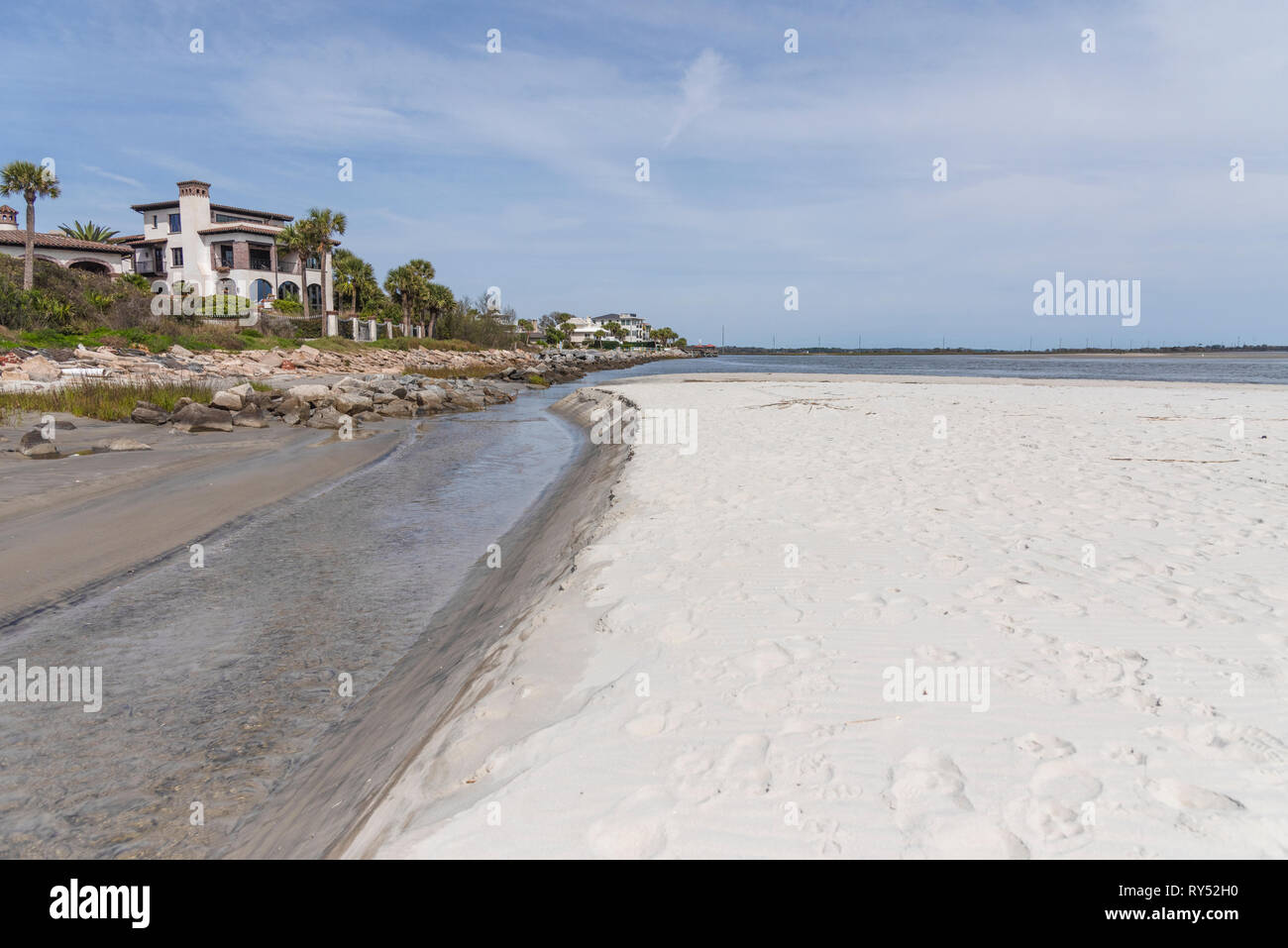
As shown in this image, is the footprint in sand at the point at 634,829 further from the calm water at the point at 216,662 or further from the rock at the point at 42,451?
the rock at the point at 42,451

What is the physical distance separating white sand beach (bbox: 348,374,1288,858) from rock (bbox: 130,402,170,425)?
17497 millimetres

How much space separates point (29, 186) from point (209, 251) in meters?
16.8

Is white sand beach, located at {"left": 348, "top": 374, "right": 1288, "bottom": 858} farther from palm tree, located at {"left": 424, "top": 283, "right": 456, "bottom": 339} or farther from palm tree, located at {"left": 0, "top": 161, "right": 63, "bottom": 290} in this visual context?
palm tree, located at {"left": 424, "top": 283, "right": 456, "bottom": 339}

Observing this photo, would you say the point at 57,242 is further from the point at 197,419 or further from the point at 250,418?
the point at 197,419

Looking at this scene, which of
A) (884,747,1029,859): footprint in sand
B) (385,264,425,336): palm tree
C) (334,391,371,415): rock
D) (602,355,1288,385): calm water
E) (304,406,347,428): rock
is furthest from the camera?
(385,264,425,336): palm tree

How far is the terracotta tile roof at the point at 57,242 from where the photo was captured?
4756cm

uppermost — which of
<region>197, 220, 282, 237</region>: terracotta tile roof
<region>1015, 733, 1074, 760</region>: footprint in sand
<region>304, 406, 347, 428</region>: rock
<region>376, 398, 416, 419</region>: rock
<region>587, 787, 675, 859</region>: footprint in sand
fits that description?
<region>197, 220, 282, 237</region>: terracotta tile roof

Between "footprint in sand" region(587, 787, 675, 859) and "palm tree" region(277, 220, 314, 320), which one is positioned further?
"palm tree" region(277, 220, 314, 320)

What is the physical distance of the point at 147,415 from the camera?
19.3m

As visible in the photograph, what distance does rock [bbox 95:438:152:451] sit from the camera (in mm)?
15125

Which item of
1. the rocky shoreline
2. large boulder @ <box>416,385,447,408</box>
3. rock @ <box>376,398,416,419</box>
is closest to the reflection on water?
the rocky shoreline

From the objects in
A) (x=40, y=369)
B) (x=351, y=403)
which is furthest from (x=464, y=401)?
(x=40, y=369)

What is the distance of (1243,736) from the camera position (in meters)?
3.13
